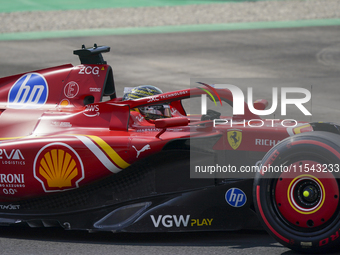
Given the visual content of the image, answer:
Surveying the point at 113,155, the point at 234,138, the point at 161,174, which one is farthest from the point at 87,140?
the point at 234,138

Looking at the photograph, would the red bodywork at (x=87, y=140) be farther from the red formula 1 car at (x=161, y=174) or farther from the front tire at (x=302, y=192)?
the front tire at (x=302, y=192)

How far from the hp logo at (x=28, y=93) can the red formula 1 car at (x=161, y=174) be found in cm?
81

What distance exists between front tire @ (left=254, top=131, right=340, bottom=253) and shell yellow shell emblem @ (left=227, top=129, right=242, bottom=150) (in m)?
0.52

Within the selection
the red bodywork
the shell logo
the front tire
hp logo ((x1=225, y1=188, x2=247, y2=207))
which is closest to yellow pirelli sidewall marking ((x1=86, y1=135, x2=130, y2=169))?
the red bodywork

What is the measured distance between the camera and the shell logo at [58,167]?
458cm

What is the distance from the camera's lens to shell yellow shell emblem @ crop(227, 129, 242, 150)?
4555mm

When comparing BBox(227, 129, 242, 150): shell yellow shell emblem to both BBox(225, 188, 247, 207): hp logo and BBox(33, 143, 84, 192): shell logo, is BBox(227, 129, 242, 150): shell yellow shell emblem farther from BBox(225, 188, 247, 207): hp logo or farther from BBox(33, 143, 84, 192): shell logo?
BBox(33, 143, 84, 192): shell logo

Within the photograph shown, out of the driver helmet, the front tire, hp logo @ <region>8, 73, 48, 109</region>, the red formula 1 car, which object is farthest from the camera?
hp logo @ <region>8, 73, 48, 109</region>

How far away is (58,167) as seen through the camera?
181 inches

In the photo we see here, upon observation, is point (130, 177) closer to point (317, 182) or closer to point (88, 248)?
point (88, 248)

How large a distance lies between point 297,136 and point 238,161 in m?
0.65

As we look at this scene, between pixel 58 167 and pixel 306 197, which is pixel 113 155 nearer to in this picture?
pixel 58 167

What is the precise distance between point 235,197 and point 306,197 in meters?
0.64

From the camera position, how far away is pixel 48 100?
19.1ft
